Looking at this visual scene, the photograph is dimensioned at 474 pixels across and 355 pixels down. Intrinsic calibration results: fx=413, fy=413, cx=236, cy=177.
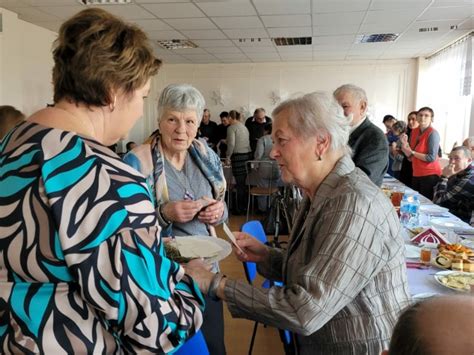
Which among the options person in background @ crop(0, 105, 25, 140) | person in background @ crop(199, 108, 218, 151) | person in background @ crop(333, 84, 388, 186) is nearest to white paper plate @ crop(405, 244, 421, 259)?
person in background @ crop(333, 84, 388, 186)

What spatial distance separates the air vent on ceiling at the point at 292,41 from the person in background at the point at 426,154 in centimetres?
265

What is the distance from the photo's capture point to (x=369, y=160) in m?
3.01

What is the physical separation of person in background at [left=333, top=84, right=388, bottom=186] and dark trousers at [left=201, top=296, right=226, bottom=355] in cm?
174

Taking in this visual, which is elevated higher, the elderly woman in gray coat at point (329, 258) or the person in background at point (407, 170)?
the elderly woman in gray coat at point (329, 258)

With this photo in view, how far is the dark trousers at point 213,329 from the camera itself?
1.57 meters

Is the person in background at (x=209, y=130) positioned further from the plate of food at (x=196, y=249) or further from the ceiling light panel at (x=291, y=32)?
the plate of food at (x=196, y=249)

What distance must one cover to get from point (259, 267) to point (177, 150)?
0.61 m

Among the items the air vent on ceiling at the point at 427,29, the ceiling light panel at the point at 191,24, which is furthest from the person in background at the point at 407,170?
the ceiling light panel at the point at 191,24

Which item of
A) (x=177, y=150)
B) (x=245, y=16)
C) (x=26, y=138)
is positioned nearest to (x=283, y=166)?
(x=177, y=150)

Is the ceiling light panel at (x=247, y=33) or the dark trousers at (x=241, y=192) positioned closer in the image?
the ceiling light panel at (x=247, y=33)

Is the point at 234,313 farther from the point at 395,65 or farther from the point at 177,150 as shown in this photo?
the point at 395,65

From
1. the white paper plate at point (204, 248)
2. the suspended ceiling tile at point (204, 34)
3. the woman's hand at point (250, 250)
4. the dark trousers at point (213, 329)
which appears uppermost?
the suspended ceiling tile at point (204, 34)

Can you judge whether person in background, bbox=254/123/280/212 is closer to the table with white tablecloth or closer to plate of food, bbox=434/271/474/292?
the table with white tablecloth

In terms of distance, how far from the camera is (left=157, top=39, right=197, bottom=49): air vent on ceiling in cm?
723
